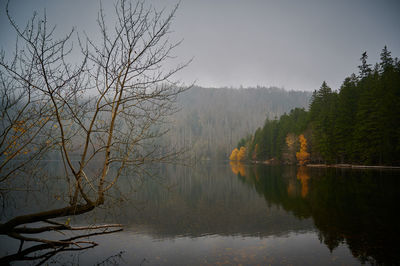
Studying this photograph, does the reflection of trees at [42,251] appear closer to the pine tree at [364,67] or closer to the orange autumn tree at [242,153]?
the pine tree at [364,67]

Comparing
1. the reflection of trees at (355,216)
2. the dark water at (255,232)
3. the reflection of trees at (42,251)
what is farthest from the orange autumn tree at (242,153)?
the reflection of trees at (42,251)

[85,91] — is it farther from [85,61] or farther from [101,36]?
[101,36]

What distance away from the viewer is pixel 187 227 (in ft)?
35.1

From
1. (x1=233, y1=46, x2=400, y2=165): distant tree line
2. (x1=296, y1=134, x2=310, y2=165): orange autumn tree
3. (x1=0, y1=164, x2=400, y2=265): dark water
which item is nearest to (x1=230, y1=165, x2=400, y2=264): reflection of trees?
(x1=0, y1=164, x2=400, y2=265): dark water

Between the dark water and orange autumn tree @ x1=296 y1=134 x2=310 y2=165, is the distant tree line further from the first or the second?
the dark water

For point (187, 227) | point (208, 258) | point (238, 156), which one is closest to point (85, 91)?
point (208, 258)

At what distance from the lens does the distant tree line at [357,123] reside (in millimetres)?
33312

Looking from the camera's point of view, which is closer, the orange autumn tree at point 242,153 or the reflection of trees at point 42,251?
the reflection of trees at point 42,251

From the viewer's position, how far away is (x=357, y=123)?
38.0m

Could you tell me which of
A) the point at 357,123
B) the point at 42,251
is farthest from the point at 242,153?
the point at 42,251

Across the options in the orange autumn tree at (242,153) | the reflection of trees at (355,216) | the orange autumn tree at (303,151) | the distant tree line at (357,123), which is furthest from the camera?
the orange autumn tree at (242,153)

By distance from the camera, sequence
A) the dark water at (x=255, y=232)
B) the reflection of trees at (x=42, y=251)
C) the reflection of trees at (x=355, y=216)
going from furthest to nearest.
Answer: the reflection of trees at (x=42, y=251) → the reflection of trees at (x=355, y=216) → the dark water at (x=255, y=232)

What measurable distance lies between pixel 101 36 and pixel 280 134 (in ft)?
212

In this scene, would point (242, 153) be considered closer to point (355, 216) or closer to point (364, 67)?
point (364, 67)
